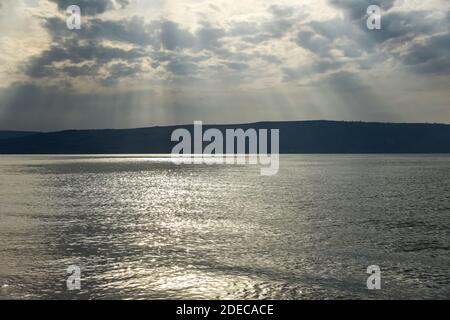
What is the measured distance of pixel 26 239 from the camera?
34.2 meters

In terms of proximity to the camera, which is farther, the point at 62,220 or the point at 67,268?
the point at 62,220

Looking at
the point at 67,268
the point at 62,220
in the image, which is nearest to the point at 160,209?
the point at 62,220

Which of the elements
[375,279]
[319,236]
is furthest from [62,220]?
[375,279]

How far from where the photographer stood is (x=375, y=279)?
23.1 meters

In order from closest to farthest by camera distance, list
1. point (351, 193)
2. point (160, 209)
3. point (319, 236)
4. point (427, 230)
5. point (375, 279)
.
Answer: point (375, 279) < point (319, 236) < point (427, 230) < point (160, 209) < point (351, 193)

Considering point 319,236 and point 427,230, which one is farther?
point 427,230

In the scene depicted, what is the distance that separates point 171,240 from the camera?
112 ft

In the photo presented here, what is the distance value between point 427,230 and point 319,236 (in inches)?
400

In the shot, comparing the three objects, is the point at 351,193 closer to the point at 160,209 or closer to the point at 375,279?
the point at 160,209

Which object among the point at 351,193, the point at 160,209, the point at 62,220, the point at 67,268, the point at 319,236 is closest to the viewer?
the point at 67,268

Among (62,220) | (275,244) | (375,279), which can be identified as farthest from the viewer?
(62,220)
